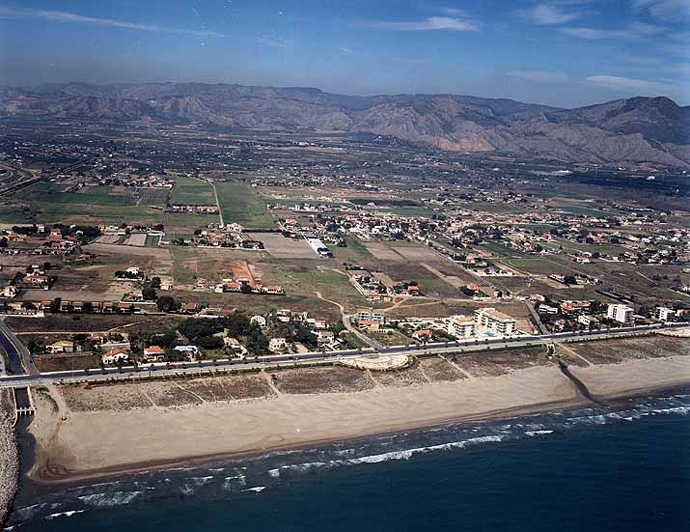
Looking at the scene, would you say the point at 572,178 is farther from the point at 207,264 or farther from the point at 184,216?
the point at 207,264

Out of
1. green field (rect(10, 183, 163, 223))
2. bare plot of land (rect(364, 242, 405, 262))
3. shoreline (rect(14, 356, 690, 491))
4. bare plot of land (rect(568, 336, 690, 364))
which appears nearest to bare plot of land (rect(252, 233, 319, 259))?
bare plot of land (rect(364, 242, 405, 262))

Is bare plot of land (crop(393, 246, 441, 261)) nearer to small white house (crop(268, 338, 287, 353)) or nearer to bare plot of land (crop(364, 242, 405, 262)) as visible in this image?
bare plot of land (crop(364, 242, 405, 262))

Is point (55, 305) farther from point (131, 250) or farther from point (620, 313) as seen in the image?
point (620, 313)

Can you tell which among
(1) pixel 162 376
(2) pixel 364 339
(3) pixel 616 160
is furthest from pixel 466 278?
(3) pixel 616 160

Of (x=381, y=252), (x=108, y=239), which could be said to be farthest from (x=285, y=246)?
(x=108, y=239)

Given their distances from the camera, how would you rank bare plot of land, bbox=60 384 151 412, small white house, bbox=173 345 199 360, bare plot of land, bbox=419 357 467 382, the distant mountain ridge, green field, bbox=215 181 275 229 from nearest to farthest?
bare plot of land, bbox=60 384 151 412 < bare plot of land, bbox=419 357 467 382 < small white house, bbox=173 345 199 360 < green field, bbox=215 181 275 229 < the distant mountain ridge
